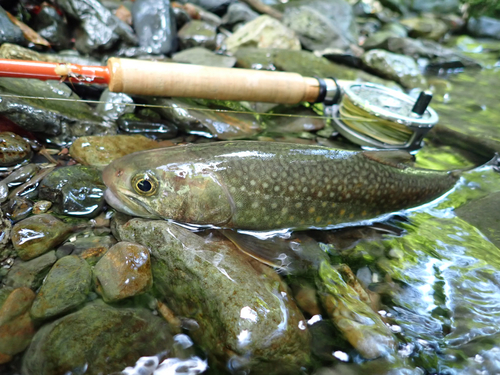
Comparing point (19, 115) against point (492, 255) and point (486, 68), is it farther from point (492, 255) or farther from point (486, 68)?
point (486, 68)

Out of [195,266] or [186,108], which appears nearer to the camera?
[195,266]

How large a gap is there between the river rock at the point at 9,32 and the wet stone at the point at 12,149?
1.79 metres

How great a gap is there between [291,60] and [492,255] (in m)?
4.26

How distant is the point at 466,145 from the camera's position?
16.1 feet

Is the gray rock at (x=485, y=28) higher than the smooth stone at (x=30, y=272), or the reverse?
the gray rock at (x=485, y=28)

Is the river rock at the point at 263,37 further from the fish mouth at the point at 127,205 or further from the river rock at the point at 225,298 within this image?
the river rock at the point at 225,298

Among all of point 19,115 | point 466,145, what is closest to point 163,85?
point 19,115

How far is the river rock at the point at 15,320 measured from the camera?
2029 mm

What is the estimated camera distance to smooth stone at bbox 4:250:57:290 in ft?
7.72

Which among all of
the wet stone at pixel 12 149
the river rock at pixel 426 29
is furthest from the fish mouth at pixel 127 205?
the river rock at pixel 426 29

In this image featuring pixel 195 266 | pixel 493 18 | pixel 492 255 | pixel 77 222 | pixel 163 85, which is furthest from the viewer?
pixel 493 18

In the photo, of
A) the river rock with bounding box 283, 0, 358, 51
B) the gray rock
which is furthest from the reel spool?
the gray rock

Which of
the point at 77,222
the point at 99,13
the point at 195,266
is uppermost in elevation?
the point at 99,13

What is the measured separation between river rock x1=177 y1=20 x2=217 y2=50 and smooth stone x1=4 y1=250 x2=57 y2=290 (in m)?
4.79
